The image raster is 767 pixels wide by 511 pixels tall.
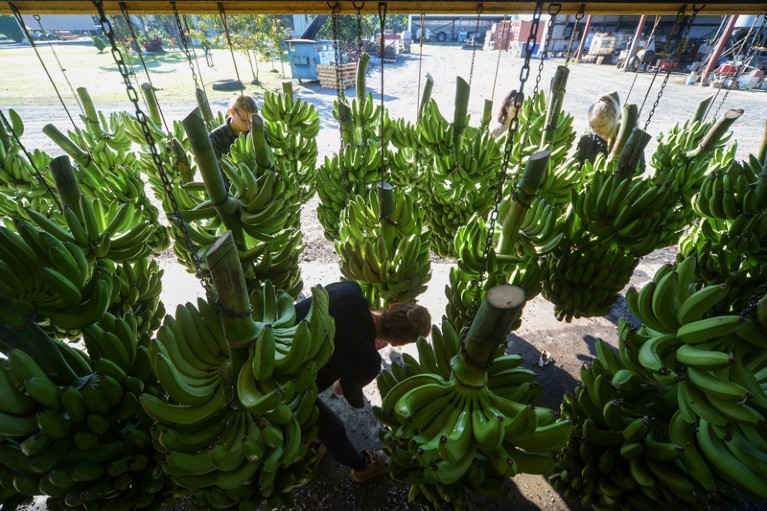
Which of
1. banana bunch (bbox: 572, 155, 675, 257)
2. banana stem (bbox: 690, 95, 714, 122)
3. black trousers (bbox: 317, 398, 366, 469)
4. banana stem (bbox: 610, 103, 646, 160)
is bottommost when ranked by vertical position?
black trousers (bbox: 317, 398, 366, 469)

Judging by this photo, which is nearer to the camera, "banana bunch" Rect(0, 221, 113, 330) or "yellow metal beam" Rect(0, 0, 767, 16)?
"banana bunch" Rect(0, 221, 113, 330)

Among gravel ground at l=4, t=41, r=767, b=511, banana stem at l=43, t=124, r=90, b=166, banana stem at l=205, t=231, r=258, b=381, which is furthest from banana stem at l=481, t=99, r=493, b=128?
banana stem at l=43, t=124, r=90, b=166

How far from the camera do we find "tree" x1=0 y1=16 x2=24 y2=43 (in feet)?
73.7

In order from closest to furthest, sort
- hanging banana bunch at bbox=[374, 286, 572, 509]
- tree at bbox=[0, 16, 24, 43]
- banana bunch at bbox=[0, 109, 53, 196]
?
1. hanging banana bunch at bbox=[374, 286, 572, 509]
2. banana bunch at bbox=[0, 109, 53, 196]
3. tree at bbox=[0, 16, 24, 43]

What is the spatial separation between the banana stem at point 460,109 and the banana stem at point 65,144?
294 centimetres

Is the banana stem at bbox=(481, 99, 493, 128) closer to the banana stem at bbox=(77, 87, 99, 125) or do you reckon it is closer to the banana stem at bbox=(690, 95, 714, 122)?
the banana stem at bbox=(690, 95, 714, 122)

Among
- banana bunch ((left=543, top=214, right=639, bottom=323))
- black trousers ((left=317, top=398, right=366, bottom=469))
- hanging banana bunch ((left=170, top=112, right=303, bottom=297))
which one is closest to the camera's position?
hanging banana bunch ((left=170, top=112, right=303, bottom=297))

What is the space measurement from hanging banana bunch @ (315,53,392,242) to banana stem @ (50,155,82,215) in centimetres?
191

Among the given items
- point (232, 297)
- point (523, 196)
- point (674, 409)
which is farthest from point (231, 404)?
point (674, 409)

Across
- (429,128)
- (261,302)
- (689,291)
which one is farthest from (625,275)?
(261,302)

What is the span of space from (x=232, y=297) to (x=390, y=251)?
134 centimetres

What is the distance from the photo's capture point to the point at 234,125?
349 cm

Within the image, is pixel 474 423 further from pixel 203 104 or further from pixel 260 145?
pixel 203 104

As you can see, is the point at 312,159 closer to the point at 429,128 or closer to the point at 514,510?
the point at 429,128
